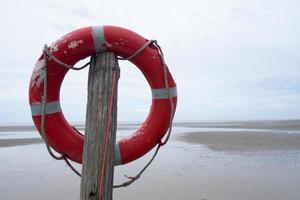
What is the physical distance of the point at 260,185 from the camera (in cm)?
740

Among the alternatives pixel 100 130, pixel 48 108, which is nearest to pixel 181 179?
pixel 48 108

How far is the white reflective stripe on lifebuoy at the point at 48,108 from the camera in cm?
254

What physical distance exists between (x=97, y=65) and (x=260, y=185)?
638cm

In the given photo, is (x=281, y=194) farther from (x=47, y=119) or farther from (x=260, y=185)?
(x=47, y=119)

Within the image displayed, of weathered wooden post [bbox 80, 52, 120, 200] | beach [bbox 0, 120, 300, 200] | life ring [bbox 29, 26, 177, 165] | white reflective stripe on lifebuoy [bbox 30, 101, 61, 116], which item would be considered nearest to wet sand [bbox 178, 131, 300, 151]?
beach [bbox 0, 120, 300, 200]

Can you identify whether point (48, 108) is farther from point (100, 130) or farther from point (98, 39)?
point (98, 39)

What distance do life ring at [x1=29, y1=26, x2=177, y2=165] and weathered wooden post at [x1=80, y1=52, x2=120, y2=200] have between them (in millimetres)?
156

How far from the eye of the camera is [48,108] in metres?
2.57

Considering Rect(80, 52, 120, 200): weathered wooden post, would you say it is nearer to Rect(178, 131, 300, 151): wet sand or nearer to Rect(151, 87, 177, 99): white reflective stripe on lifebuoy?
Rect(151, 87, 177, 99): white reflective stripe on lifebuoy

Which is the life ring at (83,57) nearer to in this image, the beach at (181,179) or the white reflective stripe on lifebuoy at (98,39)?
the white reflective stripe on lifebuoy at (98,39)

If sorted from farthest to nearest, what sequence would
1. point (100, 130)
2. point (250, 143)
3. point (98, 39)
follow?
point (250, 143)
point (98, 39)
point (100, 130)

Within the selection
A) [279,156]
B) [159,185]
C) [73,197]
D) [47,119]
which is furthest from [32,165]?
[279,156]

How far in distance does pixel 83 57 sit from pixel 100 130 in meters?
0.66

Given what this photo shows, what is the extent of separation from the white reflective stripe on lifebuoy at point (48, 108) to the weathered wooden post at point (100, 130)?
44cm
